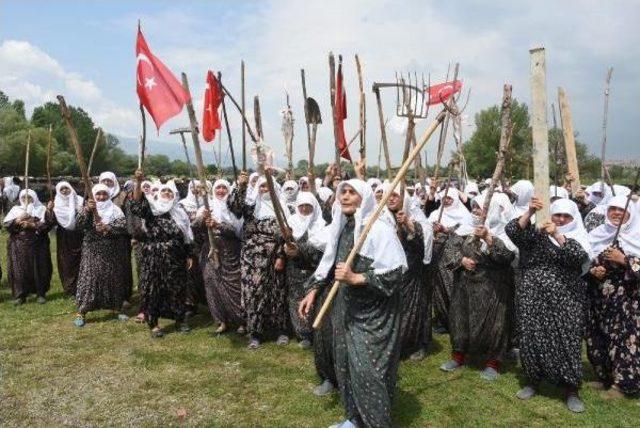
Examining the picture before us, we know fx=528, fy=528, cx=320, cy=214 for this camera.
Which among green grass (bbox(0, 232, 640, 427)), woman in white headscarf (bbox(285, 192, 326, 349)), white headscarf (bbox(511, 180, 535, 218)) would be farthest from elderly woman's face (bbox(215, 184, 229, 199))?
white headscarf (bbox(511, 180, 535, 218))

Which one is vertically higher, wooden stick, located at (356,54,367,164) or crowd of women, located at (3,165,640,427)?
wooden stick, located at (356,54,367,164)

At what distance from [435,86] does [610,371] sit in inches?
187

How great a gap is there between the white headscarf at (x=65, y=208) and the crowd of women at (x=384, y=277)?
0.03 m

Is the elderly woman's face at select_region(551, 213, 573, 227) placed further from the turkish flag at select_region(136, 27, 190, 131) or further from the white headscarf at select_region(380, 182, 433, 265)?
the turkish flag at select_region(136, 27, 190, 131)

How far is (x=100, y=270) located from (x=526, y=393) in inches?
204

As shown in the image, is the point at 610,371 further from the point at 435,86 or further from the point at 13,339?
the point at 13,339

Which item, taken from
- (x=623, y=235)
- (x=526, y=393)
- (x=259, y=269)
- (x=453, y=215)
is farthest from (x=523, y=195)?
(x=259, y=269)

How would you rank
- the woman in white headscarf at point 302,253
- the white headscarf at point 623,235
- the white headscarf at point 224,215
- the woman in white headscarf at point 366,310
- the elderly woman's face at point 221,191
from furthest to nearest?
the elderly woman's face at point 221,191
the white headscarf at point 224,215
the woman in white headscarf at point 302,253
the white headscarf at point 623,235
the woman in white headscarf at point 366,310

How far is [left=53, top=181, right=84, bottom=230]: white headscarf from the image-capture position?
7734 mm

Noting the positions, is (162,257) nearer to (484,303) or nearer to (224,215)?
(224,215)

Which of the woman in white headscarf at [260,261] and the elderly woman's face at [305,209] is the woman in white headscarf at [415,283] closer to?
the elderly woman's face at [305,209]

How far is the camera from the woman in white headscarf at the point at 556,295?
4152 millimetres

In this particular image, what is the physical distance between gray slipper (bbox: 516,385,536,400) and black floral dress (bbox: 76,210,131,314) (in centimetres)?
499

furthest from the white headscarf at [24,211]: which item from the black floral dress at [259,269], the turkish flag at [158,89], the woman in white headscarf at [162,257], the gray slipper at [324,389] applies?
the gray slipper at [324,389]
